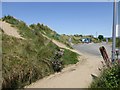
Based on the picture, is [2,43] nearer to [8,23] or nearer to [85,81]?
[85,81]

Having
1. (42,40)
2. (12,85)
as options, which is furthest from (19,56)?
(42,40)

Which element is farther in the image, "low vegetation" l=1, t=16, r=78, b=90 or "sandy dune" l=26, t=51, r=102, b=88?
"sandy dune" l=26, t=51, r=102, b=88

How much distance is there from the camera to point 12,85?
A: 933 centimetres

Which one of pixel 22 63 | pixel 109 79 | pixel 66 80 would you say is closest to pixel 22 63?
pixel 22 63

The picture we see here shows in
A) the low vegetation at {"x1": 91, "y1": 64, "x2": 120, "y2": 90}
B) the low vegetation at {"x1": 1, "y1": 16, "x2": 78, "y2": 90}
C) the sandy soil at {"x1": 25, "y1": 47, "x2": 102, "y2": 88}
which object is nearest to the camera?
the low vegetation at {"x1": 91, "y1": 64, "x2": 120, "y2": 90}

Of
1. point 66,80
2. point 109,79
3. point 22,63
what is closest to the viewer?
point 109,79

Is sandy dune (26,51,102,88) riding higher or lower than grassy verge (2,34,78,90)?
lower

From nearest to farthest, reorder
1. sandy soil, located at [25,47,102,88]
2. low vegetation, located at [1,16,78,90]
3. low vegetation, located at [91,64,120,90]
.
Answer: low vegetation, located at [91,64,120,90] < low vegetation, located at [1,16,78,90] < sandy soil, located at [25,47,102,88]

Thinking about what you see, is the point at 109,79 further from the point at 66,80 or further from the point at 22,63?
the point at 22,63

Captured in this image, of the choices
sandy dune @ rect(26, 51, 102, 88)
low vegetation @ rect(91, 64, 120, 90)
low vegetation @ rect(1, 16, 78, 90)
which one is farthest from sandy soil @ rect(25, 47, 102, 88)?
low vegetation @ rect(91, 64, 120, 90)

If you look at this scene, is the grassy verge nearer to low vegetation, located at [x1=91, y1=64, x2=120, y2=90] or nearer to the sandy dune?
the sandy dune

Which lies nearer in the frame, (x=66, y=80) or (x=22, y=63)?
(x=22, y=63)

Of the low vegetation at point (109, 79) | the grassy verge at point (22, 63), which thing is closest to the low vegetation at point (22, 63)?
the grassy verge at point (22, 63)

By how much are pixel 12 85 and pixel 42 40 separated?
725 centimetres
